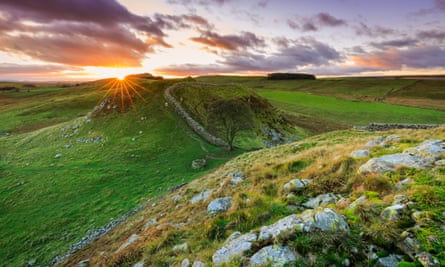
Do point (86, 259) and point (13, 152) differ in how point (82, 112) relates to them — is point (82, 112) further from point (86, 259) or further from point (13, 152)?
point (86, 259)

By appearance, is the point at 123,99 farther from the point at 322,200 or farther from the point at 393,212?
the point at 393,212

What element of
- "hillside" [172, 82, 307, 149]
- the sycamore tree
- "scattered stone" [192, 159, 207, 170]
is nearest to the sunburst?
"hillside" [172, 82, 307, 149]

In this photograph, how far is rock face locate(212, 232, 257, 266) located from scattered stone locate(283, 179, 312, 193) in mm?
3469

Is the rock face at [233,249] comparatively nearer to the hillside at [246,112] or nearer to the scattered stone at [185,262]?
the scattered stone at [185,262]

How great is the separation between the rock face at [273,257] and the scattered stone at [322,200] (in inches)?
115

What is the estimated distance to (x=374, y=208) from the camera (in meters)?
5.97

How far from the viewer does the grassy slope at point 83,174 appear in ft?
50.8

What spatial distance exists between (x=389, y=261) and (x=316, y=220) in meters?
1.62

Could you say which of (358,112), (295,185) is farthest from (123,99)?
(358,112)

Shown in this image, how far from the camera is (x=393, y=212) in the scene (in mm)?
5512

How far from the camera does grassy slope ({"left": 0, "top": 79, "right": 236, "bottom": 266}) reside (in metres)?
15.5

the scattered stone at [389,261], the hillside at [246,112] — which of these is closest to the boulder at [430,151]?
the scattered stone at [389,261]

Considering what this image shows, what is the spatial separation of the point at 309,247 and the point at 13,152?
145ft

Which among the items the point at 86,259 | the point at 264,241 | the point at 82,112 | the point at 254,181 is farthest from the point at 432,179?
the point at 82,112
